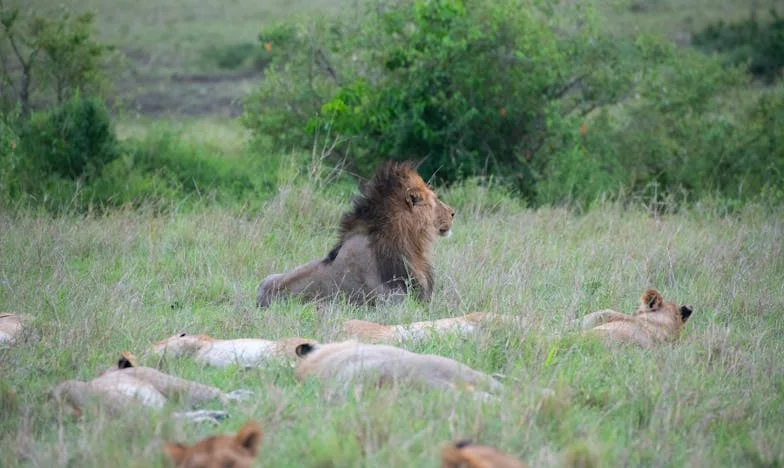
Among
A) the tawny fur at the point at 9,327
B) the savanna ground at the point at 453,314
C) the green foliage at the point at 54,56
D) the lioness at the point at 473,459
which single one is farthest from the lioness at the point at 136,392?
the green foliage at the point at 54,56

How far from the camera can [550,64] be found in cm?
1212

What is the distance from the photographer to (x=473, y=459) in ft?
10.2

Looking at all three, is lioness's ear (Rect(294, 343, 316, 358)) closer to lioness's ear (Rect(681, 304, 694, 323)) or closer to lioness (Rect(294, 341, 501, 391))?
lioness (Rect(294, 341, 501, 391))

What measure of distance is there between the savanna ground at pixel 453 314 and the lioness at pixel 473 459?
0.53m

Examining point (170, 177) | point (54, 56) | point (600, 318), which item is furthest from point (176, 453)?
point (54, 56)

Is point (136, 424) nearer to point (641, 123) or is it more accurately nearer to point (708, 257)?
point (708, 257)

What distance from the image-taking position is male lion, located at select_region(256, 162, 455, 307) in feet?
22.7

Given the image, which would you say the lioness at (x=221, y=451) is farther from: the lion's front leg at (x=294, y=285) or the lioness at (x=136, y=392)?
the lion's front leg at (x=294, y=285)

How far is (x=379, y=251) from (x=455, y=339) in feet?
5.17

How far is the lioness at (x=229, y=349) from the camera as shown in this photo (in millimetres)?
5270

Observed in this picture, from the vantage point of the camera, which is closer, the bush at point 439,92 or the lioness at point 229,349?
the lioness at point 229,349

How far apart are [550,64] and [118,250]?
5901 millimetres

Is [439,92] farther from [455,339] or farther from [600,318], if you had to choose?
[455,339]

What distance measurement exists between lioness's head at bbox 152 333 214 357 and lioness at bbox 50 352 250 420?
0.54 meters
